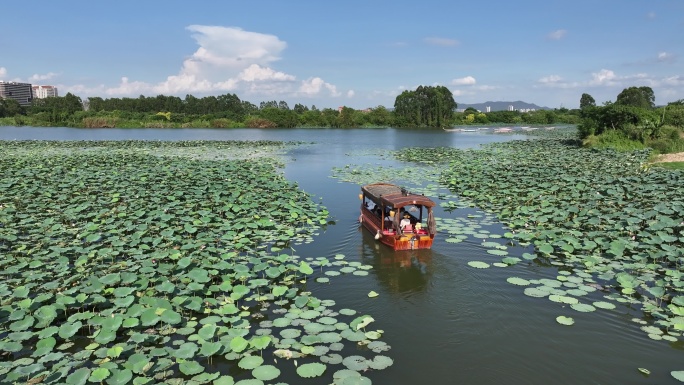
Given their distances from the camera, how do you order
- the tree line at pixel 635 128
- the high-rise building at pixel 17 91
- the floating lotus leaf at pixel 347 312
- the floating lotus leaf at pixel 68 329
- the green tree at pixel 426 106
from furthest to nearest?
the high-rise building at pixel 17 91
the green tree at pixel 426 106
the tree line at pixel 635 128
the floating lotus leaf at pixel 347 312
the floating lotus leaf at pixel 68 329

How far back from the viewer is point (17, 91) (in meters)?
184

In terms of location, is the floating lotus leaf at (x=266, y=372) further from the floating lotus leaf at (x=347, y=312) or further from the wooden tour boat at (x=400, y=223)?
the wooden tour boat at (x=400, y=223)

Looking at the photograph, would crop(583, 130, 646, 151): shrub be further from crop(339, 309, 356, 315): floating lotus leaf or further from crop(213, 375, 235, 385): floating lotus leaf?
crop(213, 375, 235, 385): floating lotus leaf

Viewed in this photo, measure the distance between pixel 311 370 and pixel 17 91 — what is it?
9242 inches

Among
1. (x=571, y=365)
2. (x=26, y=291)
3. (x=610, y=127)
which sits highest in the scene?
(x=610, y=127)

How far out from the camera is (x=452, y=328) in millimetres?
6844

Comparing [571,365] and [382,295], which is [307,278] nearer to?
[382,295]

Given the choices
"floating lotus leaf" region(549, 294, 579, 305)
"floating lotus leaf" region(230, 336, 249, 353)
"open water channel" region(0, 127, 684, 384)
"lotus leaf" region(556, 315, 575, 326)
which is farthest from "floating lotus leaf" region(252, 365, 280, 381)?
"floating lotus leaf" region(549, 294, 579, 305)

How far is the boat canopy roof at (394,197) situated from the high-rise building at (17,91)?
8521 inches

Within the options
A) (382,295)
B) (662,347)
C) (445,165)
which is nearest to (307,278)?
(382,295)

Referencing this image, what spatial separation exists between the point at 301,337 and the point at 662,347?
5425 mm

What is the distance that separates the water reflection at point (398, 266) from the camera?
8688mm

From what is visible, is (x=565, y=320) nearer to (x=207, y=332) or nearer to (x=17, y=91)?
(x=207, y=332)

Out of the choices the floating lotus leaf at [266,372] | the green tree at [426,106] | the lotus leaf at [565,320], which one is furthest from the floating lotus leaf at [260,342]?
the green tree at [426,106]
